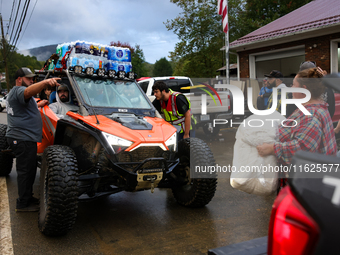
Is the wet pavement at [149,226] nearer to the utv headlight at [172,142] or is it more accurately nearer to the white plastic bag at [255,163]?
the utv headlight at [172,142]

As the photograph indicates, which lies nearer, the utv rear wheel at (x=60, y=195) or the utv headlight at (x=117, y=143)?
the utv rear wheel at (x=60, y=195)

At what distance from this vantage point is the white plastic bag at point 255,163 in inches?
101

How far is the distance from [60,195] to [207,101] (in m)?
7.38

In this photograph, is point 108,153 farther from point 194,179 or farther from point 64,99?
point 64,99

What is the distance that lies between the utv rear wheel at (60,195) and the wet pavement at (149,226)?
212 millimetres

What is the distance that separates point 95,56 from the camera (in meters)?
5.55

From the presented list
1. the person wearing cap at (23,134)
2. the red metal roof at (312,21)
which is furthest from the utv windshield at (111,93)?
the red metal roof at (312,21)

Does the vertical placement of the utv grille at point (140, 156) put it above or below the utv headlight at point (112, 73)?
below

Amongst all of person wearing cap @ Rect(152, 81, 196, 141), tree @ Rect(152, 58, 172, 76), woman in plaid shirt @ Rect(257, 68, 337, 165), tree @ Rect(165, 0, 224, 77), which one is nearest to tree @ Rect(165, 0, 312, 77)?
tree @ Rect(165, 0, 224, 77)

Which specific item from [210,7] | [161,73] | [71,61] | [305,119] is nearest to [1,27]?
[210,7]

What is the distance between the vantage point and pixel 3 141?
21.0ft

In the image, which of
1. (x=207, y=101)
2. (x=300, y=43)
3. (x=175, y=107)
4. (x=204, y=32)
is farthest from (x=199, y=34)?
(x=175, y=107)

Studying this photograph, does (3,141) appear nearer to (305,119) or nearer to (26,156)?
(26,156)

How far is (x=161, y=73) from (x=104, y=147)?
99.8 metres
